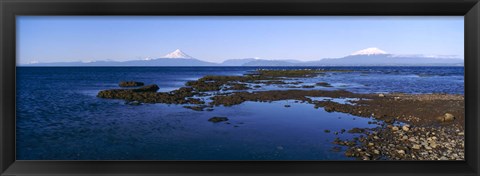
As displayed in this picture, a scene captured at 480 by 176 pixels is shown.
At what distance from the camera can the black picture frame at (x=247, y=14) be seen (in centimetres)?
131

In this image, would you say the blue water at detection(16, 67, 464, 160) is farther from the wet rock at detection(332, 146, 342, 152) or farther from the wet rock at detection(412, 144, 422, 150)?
the wet rock at detection(412, 144, 422, 150)

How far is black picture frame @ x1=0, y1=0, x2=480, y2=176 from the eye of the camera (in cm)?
131

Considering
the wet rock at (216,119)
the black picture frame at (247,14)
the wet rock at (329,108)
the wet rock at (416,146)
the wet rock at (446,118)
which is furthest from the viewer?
the wet rock at (329,108)

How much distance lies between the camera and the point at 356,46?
982 inches

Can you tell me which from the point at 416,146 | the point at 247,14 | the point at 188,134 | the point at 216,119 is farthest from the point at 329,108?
the point at 247,14

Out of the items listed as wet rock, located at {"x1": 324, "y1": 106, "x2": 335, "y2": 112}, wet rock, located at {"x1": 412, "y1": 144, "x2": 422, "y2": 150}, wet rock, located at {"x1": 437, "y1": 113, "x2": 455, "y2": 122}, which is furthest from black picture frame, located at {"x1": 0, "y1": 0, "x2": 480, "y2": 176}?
wet rock, located at {"x1": 324, "y1": 106, "x2": 335, "y2": 112}

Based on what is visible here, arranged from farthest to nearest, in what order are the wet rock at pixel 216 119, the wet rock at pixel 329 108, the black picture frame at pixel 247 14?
the wet rock at pixel 329 108
the wet rock at pixel 216 119
the black picture frame at pixel 247 14

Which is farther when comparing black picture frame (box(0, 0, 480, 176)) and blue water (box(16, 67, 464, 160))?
blue water (box(16, 67, 464, 160))

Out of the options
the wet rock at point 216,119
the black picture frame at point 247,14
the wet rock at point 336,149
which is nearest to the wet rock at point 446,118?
the wet rock at point 336,149

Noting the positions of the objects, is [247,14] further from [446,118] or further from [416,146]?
Answer: [446,118]

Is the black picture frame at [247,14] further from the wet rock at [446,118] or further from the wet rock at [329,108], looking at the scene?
the wet rock at [329,108]

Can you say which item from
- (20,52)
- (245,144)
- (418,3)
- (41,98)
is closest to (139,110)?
Result: (245,144)

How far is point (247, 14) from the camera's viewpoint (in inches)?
53.7
